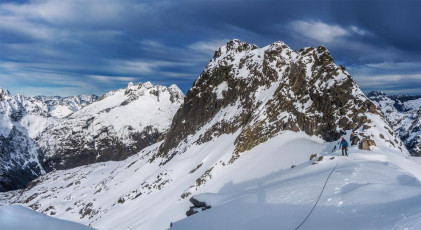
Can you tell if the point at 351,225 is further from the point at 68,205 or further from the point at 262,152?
the point at 68,205

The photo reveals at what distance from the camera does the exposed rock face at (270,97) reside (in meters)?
38.6

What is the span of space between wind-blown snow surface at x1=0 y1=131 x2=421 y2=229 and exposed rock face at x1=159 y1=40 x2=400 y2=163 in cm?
268

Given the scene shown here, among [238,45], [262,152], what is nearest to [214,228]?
[262,152]

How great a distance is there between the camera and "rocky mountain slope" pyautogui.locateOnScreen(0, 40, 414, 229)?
51.5 feet

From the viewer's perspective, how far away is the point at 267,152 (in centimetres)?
4053

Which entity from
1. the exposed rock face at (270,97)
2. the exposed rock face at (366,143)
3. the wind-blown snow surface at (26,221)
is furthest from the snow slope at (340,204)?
the exposed rock face at (270,97)

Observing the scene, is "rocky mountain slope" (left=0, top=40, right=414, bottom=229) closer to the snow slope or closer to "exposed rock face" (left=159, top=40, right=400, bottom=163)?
the snow slope

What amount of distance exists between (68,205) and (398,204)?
11301 centimetres

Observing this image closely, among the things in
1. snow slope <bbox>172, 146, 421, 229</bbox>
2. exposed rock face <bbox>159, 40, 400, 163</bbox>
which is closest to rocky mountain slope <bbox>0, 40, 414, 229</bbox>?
snow slope <bbox>172, 146, 421, 229</bbox>

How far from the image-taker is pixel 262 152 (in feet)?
136

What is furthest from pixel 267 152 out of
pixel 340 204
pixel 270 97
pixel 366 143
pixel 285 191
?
pixel 340 204

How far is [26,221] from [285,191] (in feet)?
43.2

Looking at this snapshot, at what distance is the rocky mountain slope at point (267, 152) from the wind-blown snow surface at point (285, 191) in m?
0.10

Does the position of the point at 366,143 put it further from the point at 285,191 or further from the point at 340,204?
the point at 340,204
